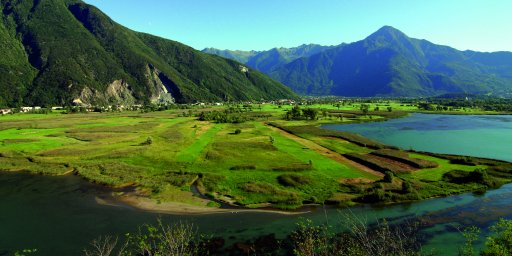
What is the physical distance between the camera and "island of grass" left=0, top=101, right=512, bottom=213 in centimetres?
6219

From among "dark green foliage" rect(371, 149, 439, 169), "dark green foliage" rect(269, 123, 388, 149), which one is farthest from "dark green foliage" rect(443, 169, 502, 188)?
"dark green foliage" rect(269, 123, 388, 149)

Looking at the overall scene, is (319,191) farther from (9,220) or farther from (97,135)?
(97,135)

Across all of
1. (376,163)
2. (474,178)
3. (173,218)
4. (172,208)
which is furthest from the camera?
(376,163)

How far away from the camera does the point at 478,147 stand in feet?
368

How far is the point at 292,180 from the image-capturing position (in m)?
69.9

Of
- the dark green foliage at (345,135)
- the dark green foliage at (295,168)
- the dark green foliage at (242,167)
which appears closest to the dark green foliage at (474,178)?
the dark green foliage at (295,168)

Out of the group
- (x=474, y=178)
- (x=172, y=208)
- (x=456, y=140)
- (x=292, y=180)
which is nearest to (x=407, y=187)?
(x=474, y=178)

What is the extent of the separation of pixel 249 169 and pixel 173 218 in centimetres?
3035

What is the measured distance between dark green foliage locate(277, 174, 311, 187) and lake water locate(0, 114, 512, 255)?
1242 centimetres

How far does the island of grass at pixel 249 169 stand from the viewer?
6219cm

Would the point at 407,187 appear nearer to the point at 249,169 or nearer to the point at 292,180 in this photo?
the point at 292,180

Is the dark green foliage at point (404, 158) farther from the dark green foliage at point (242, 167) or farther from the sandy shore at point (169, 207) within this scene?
the sandy shore at point (169, 207)

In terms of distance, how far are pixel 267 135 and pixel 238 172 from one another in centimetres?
5959

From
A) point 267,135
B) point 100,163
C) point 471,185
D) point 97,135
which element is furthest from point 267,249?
point 97,135
